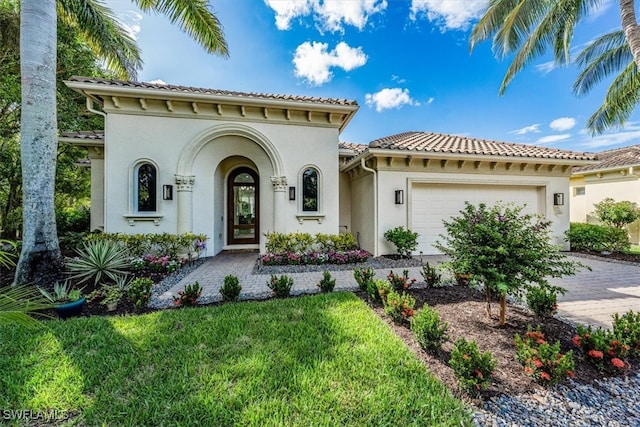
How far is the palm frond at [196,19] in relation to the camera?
7180mm

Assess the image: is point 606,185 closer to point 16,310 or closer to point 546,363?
point 546,363

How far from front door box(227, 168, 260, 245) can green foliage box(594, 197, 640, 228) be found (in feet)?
49.7

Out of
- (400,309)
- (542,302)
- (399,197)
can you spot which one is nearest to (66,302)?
(400,309)

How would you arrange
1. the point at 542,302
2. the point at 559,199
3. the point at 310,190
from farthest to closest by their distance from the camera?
the point at 559,199 < the point at 310,190 < the point at 542,302

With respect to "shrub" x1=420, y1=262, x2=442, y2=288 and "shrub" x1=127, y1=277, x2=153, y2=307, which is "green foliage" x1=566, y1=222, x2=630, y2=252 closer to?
"shrub" x1=420, y1=262, x2=442, y2=288

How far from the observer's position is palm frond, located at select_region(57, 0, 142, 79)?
733 centimetres

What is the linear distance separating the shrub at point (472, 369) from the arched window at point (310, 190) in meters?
6.67

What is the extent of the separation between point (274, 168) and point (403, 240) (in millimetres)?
5062

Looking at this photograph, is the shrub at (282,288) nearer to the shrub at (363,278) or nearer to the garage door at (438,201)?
the shrub at (363,278)

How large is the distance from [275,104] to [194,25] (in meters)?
3.37

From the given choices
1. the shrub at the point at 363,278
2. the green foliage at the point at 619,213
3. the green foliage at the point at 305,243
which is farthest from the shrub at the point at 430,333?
the green foliage at the point at 619,213

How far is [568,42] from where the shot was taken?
7.88 meters

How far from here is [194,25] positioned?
754 centimetres

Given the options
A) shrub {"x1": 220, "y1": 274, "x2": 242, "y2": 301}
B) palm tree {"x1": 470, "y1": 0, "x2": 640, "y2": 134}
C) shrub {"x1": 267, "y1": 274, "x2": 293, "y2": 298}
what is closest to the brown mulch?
shrub {"x1": 267, "y1": 274, "x2": 293, "y2": 298}
